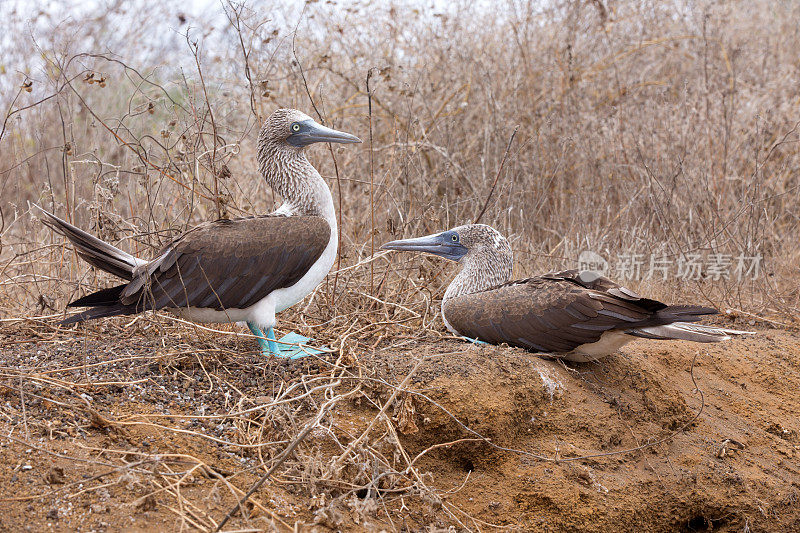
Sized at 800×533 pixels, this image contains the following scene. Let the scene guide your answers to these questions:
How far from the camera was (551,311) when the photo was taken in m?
4.34

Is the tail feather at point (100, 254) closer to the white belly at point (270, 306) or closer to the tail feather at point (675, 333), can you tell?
the white belly at point (270, 306)

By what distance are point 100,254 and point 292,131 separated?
50.4 inches

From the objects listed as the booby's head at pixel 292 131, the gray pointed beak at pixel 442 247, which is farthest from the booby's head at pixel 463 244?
the booby's head at pixel 292 131

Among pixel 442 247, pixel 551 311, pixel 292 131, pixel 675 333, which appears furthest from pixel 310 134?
pixel 675 333

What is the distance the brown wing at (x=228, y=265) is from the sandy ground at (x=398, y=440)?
0.86ft

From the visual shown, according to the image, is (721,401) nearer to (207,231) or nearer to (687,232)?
(687,232)

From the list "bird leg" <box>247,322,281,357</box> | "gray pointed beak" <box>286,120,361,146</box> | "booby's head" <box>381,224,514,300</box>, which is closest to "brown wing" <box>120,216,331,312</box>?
"bird leg" <box>247,322,281,357</box>

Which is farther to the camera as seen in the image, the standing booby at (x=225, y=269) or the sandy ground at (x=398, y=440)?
the standing booby at (x=225, y=269)

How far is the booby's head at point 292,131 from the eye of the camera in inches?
186

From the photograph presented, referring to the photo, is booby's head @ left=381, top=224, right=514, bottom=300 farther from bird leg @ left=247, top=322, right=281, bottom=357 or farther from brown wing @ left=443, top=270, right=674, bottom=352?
bird leg @ left=247, top=322, right=281, bottom=357

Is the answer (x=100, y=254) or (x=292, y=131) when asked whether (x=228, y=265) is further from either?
(x=292, y=131)

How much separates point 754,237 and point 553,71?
11.2 feet

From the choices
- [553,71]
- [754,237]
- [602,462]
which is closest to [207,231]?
[602,462]

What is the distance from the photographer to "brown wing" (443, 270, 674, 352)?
13.7ft
